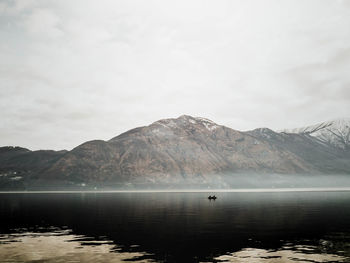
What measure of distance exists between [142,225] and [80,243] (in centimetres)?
2130

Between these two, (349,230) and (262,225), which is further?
(262,225)

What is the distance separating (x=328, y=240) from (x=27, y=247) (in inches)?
1639

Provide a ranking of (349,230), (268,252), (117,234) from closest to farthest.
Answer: (268,252) → (117,234) → (349,230)

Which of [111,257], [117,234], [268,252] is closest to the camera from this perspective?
[111,257]

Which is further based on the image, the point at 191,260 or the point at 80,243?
the point at 80,243

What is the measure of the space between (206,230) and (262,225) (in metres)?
14.0

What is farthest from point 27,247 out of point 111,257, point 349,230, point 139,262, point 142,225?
point 349,230

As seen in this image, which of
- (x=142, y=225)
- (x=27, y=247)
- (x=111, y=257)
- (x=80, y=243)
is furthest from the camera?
(x=142, y=225)

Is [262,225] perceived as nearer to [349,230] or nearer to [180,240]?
[349,230]

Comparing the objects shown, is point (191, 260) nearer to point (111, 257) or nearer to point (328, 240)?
point (111, 257)

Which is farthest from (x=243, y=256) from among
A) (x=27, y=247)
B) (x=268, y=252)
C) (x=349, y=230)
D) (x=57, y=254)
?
(x=349, y=230)

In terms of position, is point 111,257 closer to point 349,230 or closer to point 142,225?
point 142,225

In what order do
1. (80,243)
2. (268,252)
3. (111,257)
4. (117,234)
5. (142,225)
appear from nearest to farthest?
1. (111,257)
2. (268,252)
3. (80,243)
4. (117,234)
5. (142,225)

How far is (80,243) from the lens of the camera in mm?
46688
